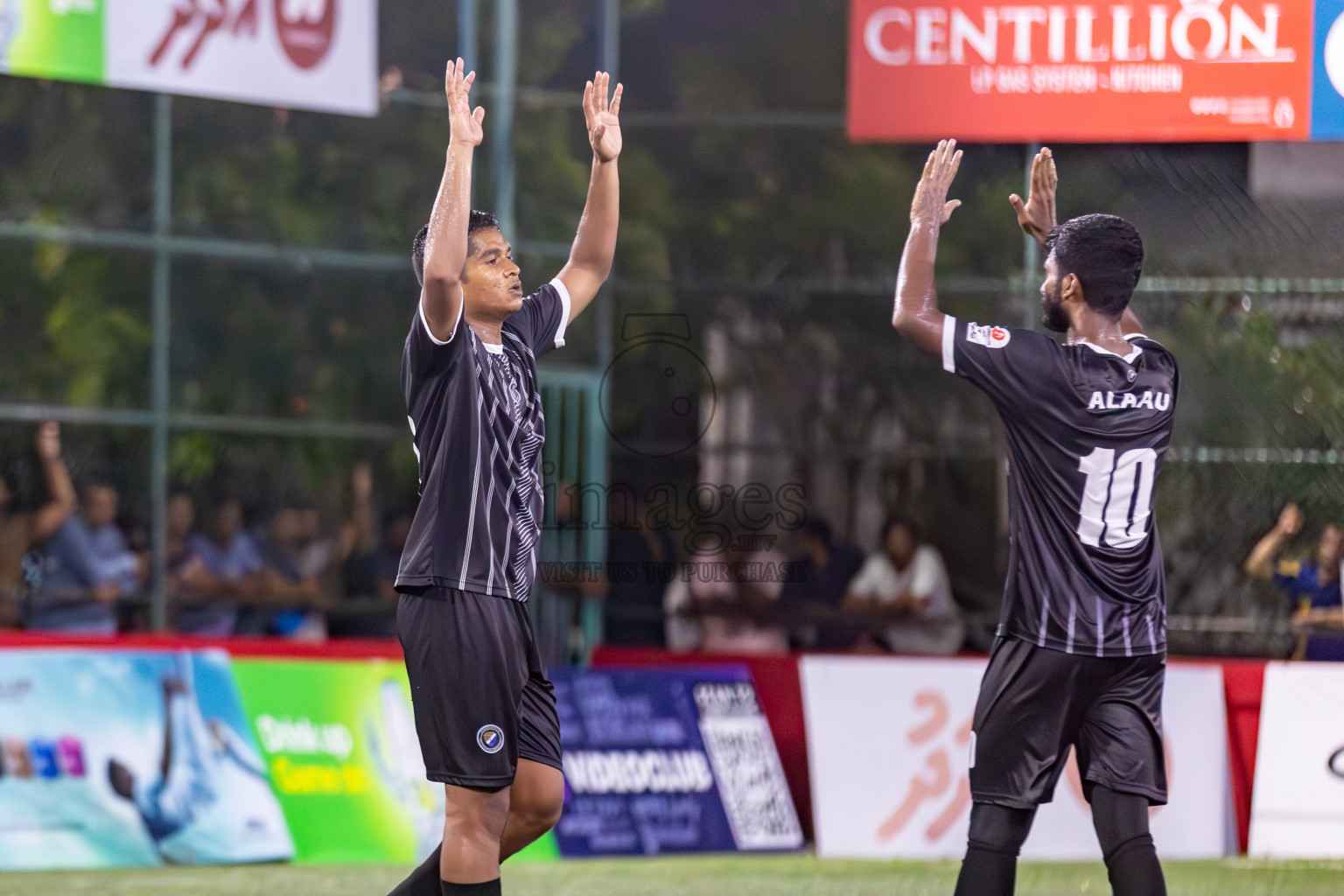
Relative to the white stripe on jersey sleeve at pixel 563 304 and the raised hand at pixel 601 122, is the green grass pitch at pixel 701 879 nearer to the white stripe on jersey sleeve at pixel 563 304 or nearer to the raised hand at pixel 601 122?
the white stripe on jersey sleeve at pixel 563 304

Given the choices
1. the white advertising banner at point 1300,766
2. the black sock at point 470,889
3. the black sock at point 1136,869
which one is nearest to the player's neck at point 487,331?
the black sock at point 470,889

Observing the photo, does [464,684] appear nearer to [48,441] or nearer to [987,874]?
[987,874]

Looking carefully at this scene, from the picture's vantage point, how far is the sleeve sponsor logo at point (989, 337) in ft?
14.6

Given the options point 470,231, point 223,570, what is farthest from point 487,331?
point 223,570

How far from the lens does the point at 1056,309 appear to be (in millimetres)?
4621

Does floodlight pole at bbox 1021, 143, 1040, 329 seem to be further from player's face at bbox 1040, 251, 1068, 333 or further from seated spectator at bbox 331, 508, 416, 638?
player's face at bbox 1040, 251, 1068, 333

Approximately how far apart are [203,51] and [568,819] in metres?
4.86

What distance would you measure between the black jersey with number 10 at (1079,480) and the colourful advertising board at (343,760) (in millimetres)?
4134

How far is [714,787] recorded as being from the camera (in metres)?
8.39

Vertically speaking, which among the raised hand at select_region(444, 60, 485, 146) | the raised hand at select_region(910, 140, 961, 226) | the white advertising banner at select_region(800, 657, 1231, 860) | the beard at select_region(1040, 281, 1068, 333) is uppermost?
Answer: the raised hand at select_region(444, 60, 485, 146)

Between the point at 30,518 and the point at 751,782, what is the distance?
4220 millimetres

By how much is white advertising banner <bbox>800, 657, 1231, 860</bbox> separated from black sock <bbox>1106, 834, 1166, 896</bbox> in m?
3.80

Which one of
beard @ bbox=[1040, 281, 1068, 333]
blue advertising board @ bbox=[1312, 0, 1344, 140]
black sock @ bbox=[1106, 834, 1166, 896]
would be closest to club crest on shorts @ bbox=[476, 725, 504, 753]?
black sock @ bbox=[1106, 834, 1166, 896]

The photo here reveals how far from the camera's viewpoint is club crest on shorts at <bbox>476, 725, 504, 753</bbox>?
4.25 m
